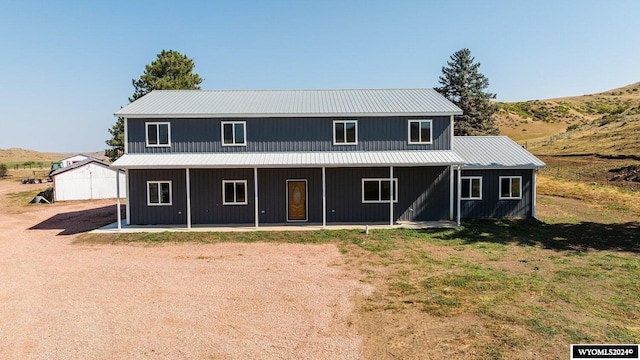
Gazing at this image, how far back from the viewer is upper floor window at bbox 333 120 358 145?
63.2 feet

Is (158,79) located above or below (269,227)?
above

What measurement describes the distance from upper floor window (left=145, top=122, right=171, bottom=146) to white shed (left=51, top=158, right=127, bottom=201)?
1455 cm

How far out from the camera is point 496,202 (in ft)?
66.5

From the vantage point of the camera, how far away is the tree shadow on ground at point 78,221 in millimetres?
19311

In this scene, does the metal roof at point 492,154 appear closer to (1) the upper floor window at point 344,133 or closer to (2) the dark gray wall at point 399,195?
(2) the dark gray wall at point 399,195

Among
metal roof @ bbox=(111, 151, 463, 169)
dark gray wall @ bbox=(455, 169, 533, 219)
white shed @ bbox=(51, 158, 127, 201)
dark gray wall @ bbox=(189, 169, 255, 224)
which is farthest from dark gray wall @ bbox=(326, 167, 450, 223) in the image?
white shed @ bbox=(51, 158, 127, 201)

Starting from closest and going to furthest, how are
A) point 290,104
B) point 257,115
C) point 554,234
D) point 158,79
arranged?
point 554,234 < point 257,115 < point 290,104 < point 158,79

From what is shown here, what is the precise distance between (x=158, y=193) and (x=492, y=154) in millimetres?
17482

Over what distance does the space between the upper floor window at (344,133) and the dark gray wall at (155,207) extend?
7.66m

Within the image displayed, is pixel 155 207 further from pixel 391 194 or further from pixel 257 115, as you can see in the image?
pixel 391 194

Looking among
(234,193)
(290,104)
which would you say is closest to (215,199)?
(234,193)

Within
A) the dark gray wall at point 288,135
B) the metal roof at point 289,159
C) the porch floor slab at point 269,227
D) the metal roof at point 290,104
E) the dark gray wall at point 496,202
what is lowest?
the porch floor slab at point 269,227

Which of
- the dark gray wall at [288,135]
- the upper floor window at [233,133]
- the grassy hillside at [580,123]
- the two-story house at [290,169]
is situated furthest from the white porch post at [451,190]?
the grassy hillside at [580,123]

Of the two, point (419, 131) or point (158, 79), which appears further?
point (158, 79)
